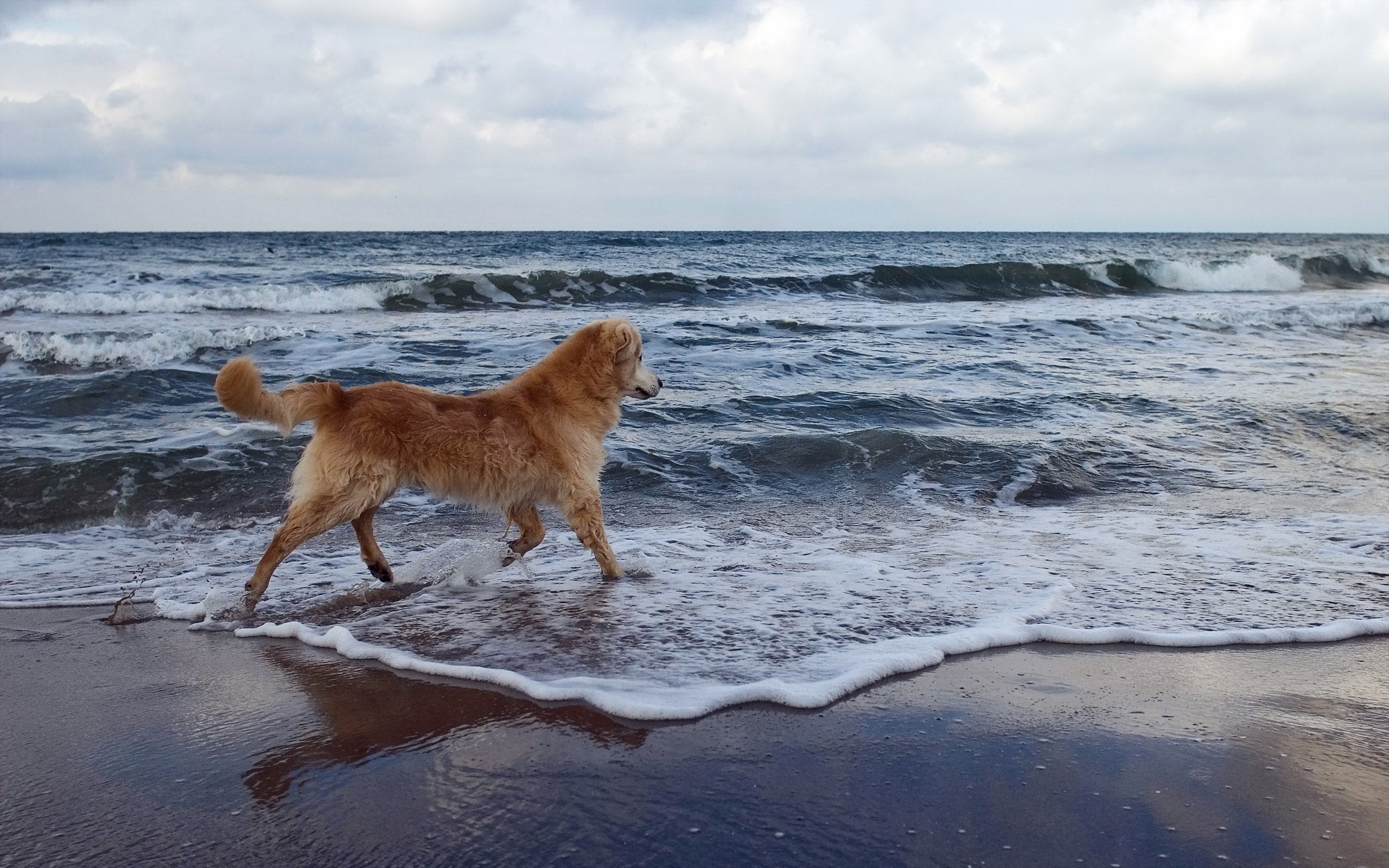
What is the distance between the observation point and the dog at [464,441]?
4.75 meters

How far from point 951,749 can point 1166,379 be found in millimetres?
10734

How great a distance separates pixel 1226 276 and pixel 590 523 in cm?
3199

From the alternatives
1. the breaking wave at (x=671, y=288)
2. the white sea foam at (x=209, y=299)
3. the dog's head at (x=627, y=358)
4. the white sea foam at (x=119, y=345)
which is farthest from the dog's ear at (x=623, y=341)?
the white sea foam at (x=209, y=299)

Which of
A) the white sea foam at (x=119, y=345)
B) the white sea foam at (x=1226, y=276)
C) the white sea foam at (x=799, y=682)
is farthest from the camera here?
the white sea foam at (x=1226, y=276)

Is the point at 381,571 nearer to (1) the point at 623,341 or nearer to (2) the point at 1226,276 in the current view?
(1) the point at 623,341

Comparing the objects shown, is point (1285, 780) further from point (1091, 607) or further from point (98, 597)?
point (98, 597)

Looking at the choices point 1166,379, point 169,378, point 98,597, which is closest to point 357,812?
point 98,597

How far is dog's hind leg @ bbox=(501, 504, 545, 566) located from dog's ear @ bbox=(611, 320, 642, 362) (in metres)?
0.96

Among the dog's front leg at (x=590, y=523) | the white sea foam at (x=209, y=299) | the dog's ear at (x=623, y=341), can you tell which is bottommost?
the dog's front leg at (x=590, y=523)

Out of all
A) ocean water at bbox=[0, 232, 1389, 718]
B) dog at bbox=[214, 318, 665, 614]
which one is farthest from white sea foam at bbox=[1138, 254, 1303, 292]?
dog at bbox=[214, 318, 665, 614]

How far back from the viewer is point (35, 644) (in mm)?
4336

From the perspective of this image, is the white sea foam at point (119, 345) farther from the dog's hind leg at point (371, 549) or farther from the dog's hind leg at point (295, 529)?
the dog's hind leg at point (295, 529)

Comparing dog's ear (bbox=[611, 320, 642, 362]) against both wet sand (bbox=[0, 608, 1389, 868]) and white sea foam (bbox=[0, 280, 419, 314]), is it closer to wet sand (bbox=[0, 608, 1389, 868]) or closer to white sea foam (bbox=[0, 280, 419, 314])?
wet sand (bbox=[0, 608, 1389, 868])

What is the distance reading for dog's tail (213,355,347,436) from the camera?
4414mm
